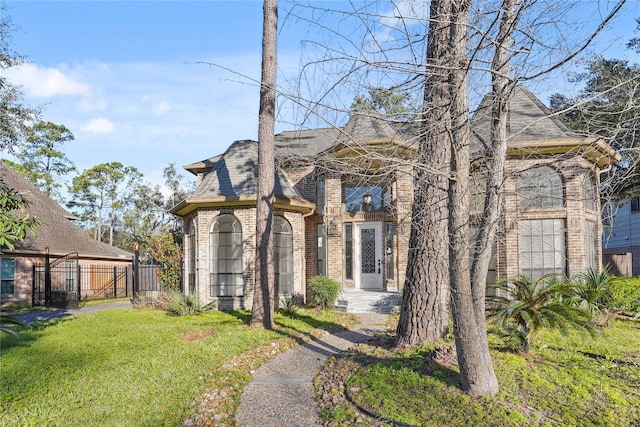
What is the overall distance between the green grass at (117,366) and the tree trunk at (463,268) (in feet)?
10.3

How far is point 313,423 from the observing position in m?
4.31

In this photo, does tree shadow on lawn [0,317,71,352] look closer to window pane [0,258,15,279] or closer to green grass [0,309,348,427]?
green grass [0,309,348,427]

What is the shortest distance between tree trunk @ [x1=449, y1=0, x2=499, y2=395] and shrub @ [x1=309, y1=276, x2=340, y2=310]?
7527mm

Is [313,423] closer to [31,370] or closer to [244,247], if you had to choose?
[31,370]

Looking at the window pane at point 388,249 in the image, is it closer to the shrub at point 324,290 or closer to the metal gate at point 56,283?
the shrub at point 324,290

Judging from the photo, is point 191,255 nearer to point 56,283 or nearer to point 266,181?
point 266,181

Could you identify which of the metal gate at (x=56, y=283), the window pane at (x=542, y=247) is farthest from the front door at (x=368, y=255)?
the metal gate at (x=56, y=283)

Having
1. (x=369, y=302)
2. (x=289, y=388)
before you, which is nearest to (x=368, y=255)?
(x=369, y=302)

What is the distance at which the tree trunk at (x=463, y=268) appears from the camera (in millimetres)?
4418

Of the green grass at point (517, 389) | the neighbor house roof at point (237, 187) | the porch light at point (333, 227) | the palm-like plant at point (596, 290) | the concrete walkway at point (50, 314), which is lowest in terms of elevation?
the concrete walkway at point (50, 314)

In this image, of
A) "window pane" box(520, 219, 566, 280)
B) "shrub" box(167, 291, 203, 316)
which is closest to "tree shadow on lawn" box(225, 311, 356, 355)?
"shrub" box(167, 291, 203, 316)

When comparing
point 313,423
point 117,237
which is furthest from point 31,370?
point 117,237

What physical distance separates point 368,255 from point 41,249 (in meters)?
14.0

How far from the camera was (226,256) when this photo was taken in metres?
13.2
